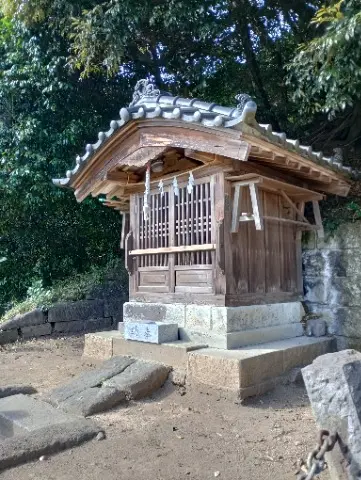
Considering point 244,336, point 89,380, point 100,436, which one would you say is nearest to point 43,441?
point 100,436

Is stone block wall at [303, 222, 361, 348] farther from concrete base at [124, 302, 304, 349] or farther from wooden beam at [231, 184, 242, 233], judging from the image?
wooden beam at [231, 184, 242, 233]

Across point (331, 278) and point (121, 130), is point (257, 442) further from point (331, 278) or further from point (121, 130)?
point (121, 130)

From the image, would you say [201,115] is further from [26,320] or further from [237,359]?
[26,320]

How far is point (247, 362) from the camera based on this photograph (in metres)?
4.93

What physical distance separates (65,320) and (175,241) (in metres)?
4.57

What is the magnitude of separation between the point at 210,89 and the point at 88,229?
17.3 feet

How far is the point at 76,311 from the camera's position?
9.91m

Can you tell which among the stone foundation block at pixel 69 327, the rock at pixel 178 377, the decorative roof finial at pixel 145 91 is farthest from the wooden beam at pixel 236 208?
the stone foundation block at pixel 69 327

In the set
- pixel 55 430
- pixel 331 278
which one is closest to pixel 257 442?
pixel 55 430

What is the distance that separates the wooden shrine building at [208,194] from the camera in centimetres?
540

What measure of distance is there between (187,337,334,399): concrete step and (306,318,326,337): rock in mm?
777

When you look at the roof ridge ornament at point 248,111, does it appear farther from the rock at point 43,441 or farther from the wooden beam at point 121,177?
the rock at point 43,441

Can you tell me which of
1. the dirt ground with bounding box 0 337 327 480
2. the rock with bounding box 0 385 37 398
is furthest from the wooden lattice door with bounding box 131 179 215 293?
the rock with bounding box 0 385 37 398

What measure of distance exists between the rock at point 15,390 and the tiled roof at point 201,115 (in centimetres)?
353
